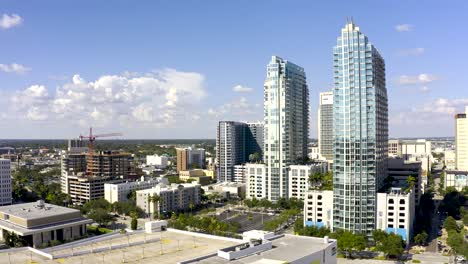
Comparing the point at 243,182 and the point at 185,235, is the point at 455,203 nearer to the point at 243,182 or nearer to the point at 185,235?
the point at 243,182

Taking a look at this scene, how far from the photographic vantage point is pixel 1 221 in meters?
71.1

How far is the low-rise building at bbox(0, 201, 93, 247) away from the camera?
65438 millimetres

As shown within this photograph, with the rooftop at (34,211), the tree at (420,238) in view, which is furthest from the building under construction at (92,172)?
the tree at (420,238)

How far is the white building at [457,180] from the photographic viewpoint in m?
125

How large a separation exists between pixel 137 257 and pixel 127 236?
9114 millimetres

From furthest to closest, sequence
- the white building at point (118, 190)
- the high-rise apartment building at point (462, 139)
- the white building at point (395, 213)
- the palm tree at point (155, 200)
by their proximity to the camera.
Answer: the high-rise apartment building at point (462, 139), the white building at point (118, 190), the palm tree at point (155, 200), the white building at point (395, 213)

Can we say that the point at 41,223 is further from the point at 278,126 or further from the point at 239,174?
the point at 239,174

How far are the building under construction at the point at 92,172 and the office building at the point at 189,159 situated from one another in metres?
44.7

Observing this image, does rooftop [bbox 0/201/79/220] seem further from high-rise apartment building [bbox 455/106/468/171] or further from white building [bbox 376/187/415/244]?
high-rise apartment building [bbox 455/106/468/171]

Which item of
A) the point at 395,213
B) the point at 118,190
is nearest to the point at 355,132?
the point at 395,213

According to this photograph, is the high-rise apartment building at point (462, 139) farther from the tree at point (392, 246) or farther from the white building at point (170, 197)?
the tree at point (392, 246)

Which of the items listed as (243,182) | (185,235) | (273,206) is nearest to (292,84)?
(273,206)

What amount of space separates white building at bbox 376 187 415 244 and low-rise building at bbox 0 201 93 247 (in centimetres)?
4845

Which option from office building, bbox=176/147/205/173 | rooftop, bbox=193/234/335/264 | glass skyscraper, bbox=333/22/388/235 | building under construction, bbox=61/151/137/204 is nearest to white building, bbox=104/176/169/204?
building under construction, bbox=61/151/137/204
